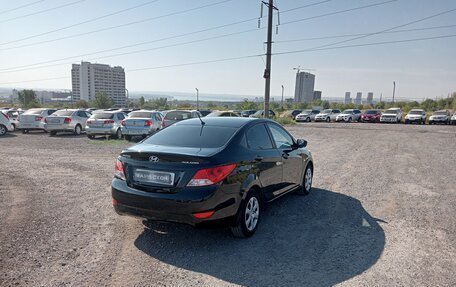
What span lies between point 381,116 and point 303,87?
287ft

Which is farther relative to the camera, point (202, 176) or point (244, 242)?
point (244, 242)

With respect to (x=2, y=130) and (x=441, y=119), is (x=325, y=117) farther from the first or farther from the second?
(x=2, y=130)

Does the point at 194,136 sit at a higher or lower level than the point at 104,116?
higher

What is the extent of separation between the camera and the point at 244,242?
428 centimetres

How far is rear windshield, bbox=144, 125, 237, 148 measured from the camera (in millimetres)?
4398

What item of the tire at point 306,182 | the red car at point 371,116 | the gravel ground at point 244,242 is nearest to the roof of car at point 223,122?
the gravel ground at point 244,242

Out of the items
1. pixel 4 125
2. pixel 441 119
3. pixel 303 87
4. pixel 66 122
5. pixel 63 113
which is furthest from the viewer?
pixel 303 87

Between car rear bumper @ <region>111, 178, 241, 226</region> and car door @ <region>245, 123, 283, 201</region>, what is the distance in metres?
0.71

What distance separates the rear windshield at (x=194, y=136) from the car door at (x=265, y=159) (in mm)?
372

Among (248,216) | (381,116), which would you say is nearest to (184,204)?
(248,216)

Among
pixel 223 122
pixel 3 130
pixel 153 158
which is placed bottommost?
pixel 3 130

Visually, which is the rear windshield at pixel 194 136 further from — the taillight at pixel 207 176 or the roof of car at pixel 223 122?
the taillight at pixel 207 176

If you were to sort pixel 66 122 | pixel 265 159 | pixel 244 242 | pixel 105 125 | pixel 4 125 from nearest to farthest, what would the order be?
1. pixel 244 242
2. pixel 265 159
3. pixel 105 125
4. pixel 66 122
5. pixel 4 125

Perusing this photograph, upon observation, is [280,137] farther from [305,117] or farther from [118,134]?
[305,117]
